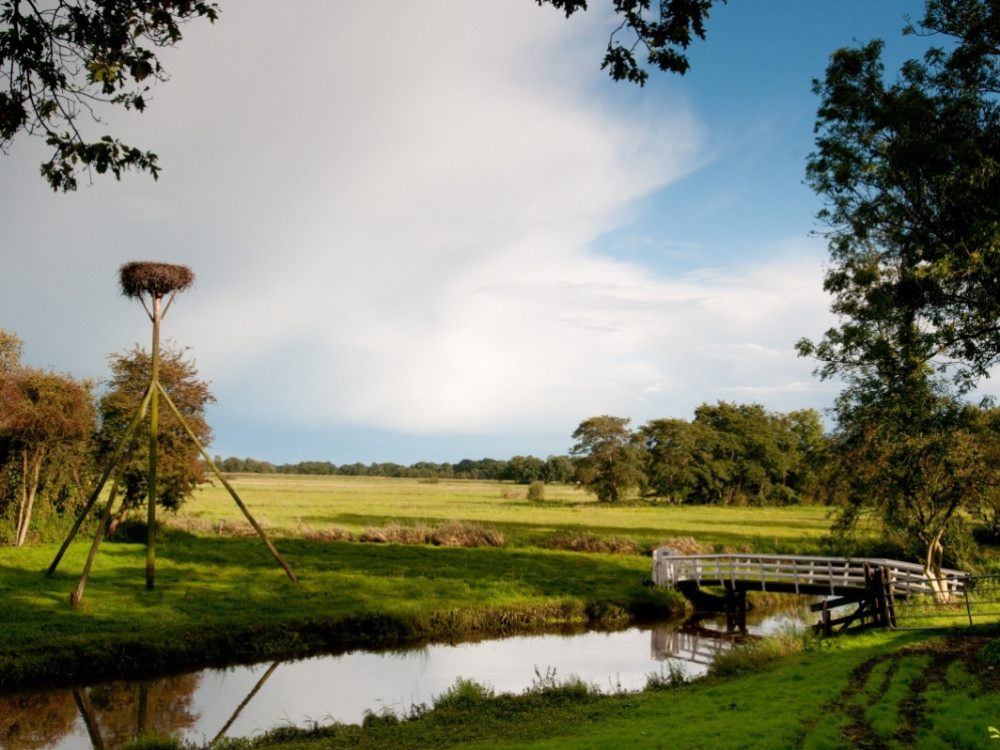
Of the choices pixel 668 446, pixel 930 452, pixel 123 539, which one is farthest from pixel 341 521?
pixel 668 446

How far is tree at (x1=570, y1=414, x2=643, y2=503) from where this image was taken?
260 ft

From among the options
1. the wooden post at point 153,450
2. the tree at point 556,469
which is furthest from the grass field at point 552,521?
the tree at point 556,469

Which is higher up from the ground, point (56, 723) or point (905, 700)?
point (905, 700)

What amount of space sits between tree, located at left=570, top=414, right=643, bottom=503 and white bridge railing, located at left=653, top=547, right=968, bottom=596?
48346mm

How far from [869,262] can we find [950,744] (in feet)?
46.9

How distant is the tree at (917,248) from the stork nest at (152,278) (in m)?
17.7

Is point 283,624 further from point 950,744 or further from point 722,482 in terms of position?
point 722,482

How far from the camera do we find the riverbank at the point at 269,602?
17.0 m

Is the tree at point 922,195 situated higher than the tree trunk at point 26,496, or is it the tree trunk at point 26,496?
the tree at point 922,195

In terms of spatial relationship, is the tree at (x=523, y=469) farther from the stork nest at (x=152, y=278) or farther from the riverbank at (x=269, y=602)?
the stork nest at (x=152, y=278)

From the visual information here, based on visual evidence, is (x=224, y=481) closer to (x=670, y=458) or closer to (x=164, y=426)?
(x=164, y=426)

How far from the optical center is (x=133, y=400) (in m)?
30.7

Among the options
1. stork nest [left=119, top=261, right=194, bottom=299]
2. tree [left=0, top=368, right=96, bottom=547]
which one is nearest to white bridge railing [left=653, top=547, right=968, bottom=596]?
stork nest [left=119, top=261, right=194, bottom=299]

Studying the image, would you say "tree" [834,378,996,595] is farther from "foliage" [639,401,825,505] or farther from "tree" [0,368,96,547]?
"foliage" [639,401,825,505]
